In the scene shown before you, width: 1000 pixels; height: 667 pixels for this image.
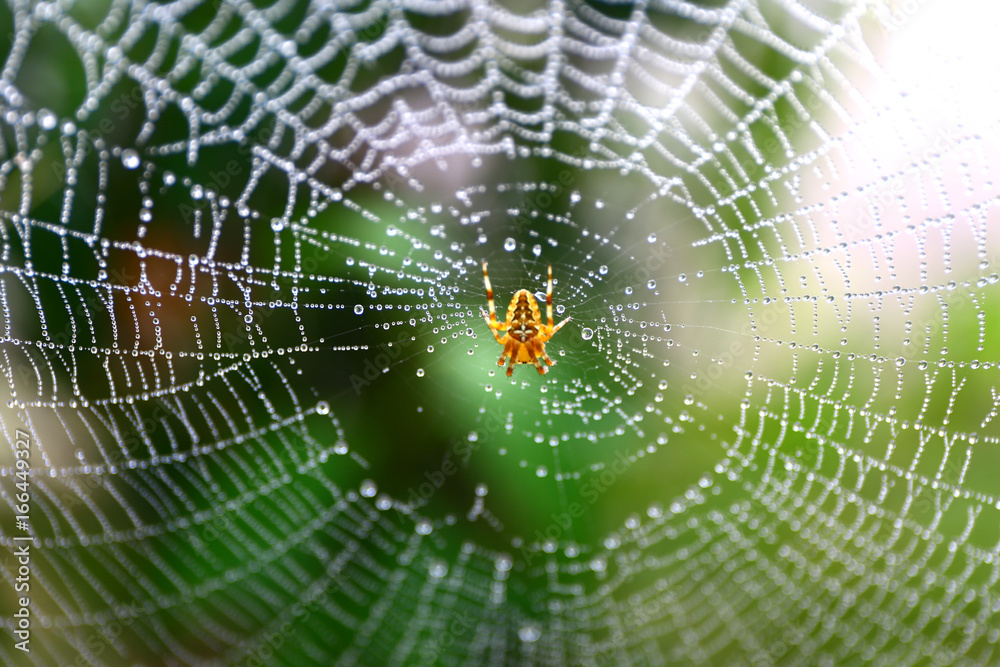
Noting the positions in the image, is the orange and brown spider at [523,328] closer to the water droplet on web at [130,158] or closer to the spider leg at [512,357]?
the spider leg at [512,357]

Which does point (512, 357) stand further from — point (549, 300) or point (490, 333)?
point (549, 300)

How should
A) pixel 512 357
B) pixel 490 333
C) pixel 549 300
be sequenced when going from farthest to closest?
1. pixel 490 333
2. pixel 512 357
3. pixel 549 300

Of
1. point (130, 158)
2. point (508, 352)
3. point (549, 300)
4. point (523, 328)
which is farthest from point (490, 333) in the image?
point (130, 158)

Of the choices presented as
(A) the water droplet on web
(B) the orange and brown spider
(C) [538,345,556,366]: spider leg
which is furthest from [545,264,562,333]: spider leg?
(A) the water droplet on web

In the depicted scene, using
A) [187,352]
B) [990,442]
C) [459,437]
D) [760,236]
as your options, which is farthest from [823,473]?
[187,352]

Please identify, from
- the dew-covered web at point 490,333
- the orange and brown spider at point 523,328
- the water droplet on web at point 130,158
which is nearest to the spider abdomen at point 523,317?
the orange and brown spider at point 523,328

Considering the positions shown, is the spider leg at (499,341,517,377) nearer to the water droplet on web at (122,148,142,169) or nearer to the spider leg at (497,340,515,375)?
the spider leg at (497,340,515,375)

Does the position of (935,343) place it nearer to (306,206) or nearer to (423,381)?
(423,381)
